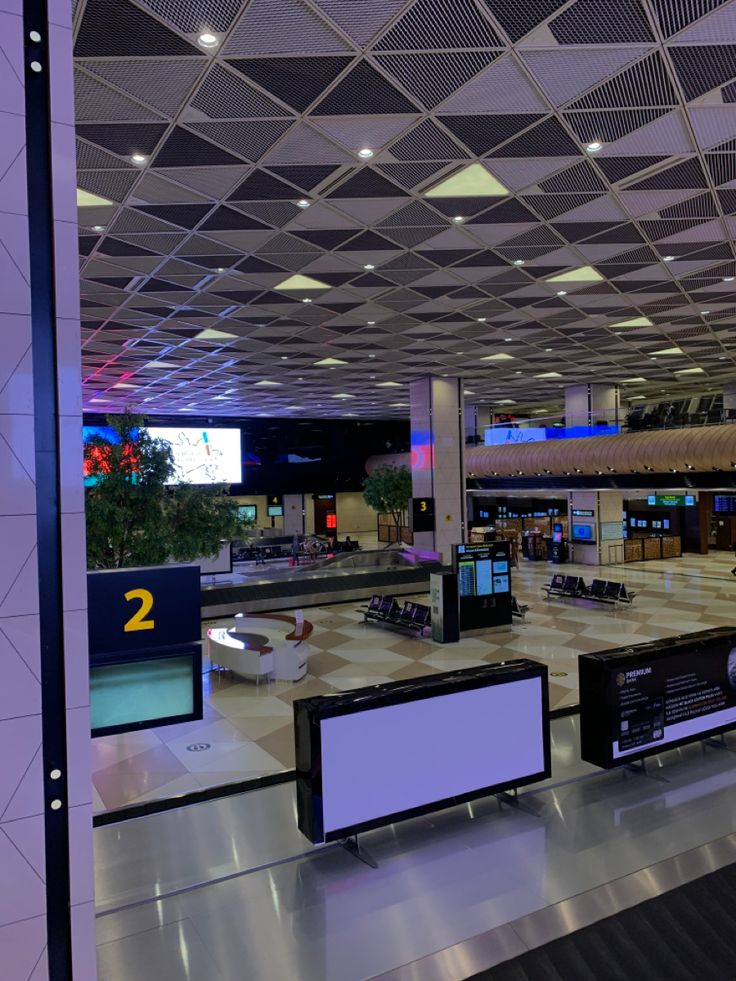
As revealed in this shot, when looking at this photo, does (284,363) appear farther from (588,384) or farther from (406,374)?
(588,384)

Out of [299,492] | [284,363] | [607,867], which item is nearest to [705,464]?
[284,363]

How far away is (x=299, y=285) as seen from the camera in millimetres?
10414

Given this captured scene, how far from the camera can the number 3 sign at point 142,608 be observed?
2732mm

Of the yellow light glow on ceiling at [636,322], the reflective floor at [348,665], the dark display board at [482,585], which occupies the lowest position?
the reflective floor at [348,665]

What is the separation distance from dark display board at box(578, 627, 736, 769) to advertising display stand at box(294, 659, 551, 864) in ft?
1.17

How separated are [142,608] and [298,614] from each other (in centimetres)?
1009

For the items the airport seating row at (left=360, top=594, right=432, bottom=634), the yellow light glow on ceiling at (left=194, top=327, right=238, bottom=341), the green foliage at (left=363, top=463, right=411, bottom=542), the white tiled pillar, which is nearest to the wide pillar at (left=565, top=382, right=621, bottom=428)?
the green foliage at (left=363, top=463, right=411, bottom=542)

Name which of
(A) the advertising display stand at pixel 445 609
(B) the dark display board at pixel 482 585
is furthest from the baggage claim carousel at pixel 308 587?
(A) the advertising display stand at pixel 445 609

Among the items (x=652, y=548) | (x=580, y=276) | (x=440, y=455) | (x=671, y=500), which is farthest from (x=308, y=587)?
(x=671, y=500)

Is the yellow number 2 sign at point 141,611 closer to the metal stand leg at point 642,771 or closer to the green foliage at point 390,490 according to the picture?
the metal stand leg at point 642,771

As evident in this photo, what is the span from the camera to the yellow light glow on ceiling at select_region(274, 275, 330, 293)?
33.2ft

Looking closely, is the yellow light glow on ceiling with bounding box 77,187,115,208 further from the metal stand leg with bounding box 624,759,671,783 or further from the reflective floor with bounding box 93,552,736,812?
→ the metal stand leg with bounding box 624,759,671,783

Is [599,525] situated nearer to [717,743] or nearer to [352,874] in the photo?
[717,743]

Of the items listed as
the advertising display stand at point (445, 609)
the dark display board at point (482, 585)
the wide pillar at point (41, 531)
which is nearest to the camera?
the wide pillar at point (41, 531)
